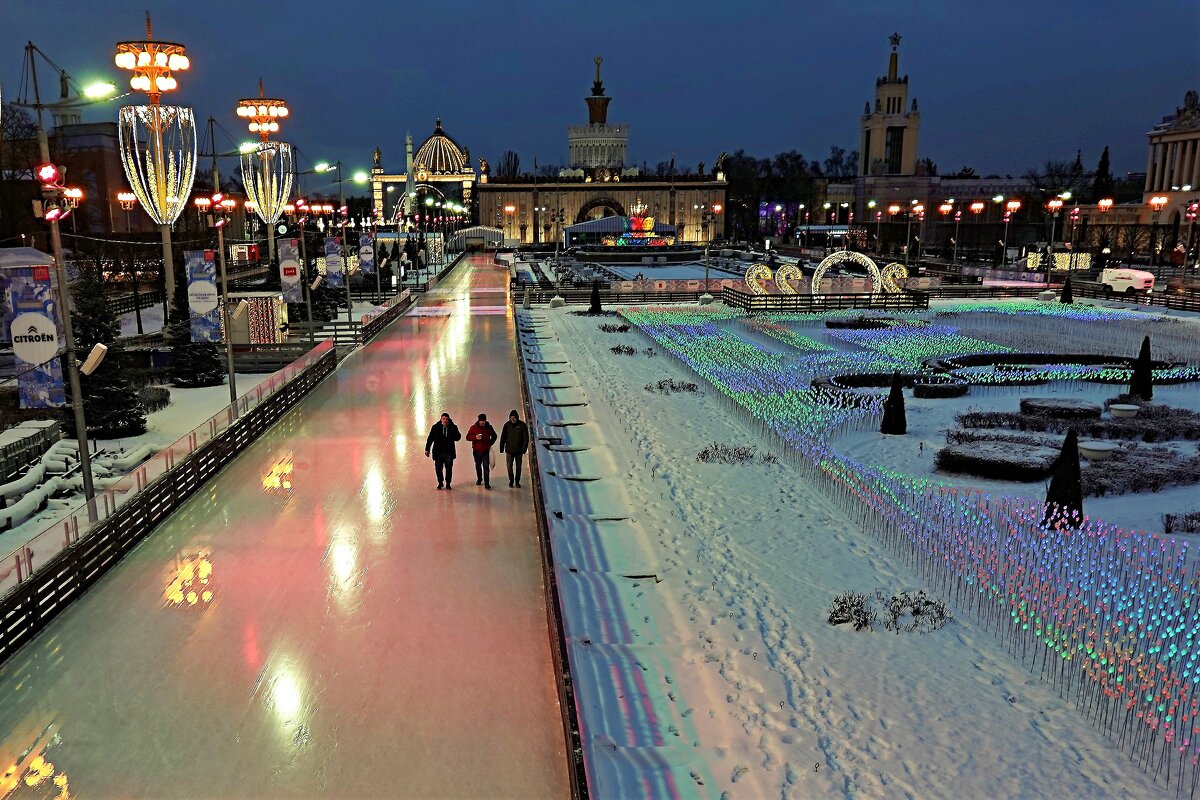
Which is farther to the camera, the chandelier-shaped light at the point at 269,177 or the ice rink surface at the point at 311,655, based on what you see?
the chandelier-shaped light at the point at 269,177

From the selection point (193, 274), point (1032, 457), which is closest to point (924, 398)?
point (1032, 457)

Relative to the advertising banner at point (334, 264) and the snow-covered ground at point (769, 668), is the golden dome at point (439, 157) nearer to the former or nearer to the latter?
the advertising banner at point (334, 264)

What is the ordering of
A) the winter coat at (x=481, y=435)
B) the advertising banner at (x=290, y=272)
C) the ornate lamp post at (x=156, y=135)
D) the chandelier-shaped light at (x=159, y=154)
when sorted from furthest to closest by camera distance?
the advertising banner at (x=290, y=272)
the ornate lamp post at (x=156, y=135)
the chandelier-shaped light at (x=159, y=154)
the winter coat at (x=481, y=435)

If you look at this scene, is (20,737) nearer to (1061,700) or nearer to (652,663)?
(652,663)

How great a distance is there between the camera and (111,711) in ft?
29.8

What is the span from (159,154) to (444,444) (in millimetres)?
15020

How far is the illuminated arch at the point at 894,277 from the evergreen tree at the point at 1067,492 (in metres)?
31.8

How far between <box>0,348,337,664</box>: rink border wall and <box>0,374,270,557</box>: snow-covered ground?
114 centimetres

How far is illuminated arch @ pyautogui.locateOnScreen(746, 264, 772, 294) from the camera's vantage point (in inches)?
1773

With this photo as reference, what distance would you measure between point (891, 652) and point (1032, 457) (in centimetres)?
898

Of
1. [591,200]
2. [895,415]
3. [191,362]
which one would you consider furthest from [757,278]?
[591,200]

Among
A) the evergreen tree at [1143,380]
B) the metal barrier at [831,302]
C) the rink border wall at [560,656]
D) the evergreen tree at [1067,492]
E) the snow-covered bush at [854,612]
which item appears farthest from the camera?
the metal barrier at [831,302]

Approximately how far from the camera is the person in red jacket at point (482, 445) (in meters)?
15.9

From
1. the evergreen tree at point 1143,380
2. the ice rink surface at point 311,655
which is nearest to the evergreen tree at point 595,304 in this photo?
the evergreen tree at point 1143,380
